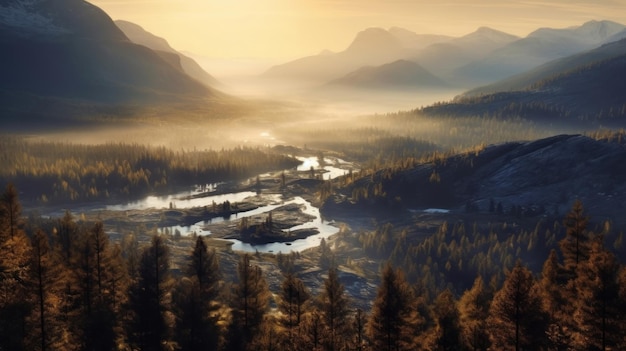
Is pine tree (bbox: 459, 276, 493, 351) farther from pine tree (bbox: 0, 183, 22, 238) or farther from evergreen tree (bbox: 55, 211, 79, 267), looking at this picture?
pine tree (bbox: 0, 183, 22, 238)

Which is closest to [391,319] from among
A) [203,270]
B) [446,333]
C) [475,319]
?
[446,333]

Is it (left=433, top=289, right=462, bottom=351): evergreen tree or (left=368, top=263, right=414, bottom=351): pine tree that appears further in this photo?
(left=368, top=263, right=414, bottom=351): pine tree

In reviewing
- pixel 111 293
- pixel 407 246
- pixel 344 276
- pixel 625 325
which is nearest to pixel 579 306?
pixel 625 325

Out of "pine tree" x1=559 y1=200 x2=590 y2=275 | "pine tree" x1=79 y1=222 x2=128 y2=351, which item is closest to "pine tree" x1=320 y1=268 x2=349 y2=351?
"pine tree" x1=79 y1=222 x2=128 y2=351

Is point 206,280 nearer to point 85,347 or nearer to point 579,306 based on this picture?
point 85,347

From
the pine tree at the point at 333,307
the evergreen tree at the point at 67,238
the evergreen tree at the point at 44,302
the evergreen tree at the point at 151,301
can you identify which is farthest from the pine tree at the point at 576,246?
the evergreen tree at the point at 67,238
